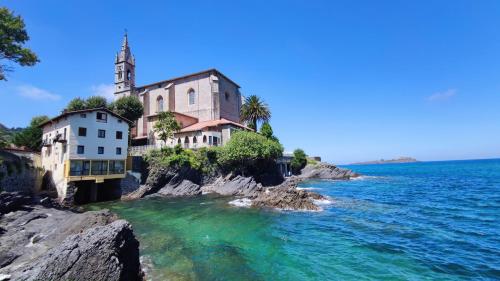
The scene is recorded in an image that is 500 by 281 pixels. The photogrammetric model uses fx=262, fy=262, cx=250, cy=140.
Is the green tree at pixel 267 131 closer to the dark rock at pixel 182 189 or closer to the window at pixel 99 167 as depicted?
the dark rock at pixel 182 189

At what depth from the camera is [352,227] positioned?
19.8 meters

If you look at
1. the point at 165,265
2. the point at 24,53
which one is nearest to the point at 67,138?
the point at 24,53

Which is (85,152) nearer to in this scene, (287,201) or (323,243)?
(287,201)

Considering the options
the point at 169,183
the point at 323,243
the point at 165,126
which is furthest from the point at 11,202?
the point at 165,126

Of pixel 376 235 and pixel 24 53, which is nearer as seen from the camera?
pixel 376 235

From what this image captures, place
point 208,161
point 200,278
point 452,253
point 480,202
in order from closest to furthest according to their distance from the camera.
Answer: point 200,278
point 452,253
point 480,202
point 208,161

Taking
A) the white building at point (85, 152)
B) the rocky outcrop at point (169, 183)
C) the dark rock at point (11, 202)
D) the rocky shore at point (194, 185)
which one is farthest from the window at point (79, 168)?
the dark rock at point (11, 202)

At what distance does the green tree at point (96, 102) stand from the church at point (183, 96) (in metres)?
9.58

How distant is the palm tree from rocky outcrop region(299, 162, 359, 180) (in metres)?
24.0

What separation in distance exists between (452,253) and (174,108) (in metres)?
62.0

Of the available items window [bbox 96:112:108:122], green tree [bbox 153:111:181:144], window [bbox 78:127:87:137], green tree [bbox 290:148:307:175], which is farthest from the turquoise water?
green tree [bbox 290:148:307:175]

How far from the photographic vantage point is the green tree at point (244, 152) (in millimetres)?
44062

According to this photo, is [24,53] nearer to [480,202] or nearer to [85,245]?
[85,245]

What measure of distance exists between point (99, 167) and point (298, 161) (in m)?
56.9
